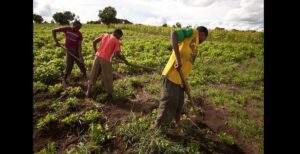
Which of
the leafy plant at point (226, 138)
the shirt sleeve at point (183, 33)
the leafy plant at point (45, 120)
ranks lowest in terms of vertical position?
the leafy plant at point (226, 138)

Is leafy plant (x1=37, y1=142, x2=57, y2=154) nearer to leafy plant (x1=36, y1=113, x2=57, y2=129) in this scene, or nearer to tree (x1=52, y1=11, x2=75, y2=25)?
leafy plant (x1=36, y1=113, x2=57, y2=129)

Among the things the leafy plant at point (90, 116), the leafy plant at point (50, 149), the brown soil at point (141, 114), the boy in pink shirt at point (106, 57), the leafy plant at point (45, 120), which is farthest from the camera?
the boy in pink shirt at point (106, 57)

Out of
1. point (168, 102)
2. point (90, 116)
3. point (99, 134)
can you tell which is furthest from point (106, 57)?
point (168, 102)

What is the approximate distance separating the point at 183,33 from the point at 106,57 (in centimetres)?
283

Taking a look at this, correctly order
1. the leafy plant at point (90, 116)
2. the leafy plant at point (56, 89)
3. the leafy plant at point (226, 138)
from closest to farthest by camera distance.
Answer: the leafy plant at point (226, 138)
the leafy plant at point (90, 116)
the leafy plant at point (56, 89)

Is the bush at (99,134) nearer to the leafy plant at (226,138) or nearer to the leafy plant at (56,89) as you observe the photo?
the leafy plant at (226,138)

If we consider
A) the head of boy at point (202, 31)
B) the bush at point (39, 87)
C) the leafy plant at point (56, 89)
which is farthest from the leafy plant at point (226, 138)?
the bush at point (39, 87)

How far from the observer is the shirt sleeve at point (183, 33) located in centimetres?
570

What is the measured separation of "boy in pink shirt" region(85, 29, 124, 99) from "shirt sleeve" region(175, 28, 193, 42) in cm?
242

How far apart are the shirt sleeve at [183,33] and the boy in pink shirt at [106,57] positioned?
242 cm

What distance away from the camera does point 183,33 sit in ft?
18.9

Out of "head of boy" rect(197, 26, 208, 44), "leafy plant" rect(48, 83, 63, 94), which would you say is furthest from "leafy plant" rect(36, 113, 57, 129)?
"head of boy" rect(197, 26, 208, 44)
